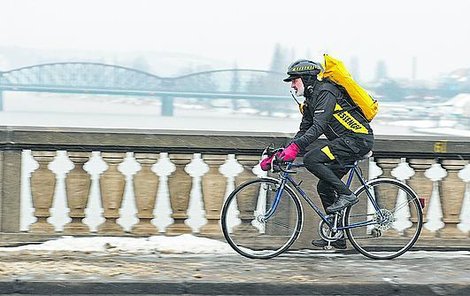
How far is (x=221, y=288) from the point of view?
20.4 feet

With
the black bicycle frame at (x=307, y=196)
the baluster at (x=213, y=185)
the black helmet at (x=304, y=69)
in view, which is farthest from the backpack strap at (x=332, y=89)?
the baluster at (x=213, y=185)

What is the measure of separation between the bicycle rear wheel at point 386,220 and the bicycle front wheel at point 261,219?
501 millimetres

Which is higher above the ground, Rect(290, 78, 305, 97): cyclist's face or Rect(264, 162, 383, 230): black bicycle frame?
Rect(290, 78, 305, 97): cyclist's face

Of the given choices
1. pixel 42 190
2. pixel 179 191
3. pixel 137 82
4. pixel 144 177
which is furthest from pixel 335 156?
pixel 137 82

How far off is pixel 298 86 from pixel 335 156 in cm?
65

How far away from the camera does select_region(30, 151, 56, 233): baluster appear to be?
24.0ft

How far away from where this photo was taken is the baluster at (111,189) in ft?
24.1

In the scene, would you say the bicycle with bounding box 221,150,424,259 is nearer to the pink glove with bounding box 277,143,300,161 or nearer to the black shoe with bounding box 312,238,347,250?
the black shoe with bounding box 312,238,347,250

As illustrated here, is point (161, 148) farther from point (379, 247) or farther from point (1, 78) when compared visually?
point (1, 78)

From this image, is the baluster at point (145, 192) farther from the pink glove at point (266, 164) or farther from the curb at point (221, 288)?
the curb at point (221, 288)

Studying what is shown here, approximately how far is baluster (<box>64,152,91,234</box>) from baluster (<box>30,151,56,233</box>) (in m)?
0.14

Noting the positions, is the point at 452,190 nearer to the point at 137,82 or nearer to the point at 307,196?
the point at 307,196

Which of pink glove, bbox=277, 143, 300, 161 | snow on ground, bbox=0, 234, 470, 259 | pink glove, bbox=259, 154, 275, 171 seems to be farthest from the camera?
snow on ground, bbox=0, 234, 470, 259

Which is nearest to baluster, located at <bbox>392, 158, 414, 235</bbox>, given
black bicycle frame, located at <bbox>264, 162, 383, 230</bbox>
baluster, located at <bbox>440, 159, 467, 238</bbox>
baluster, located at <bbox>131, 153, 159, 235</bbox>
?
black bicycle frame, located at <bbox>264, 162, 383, 230</bbox>
